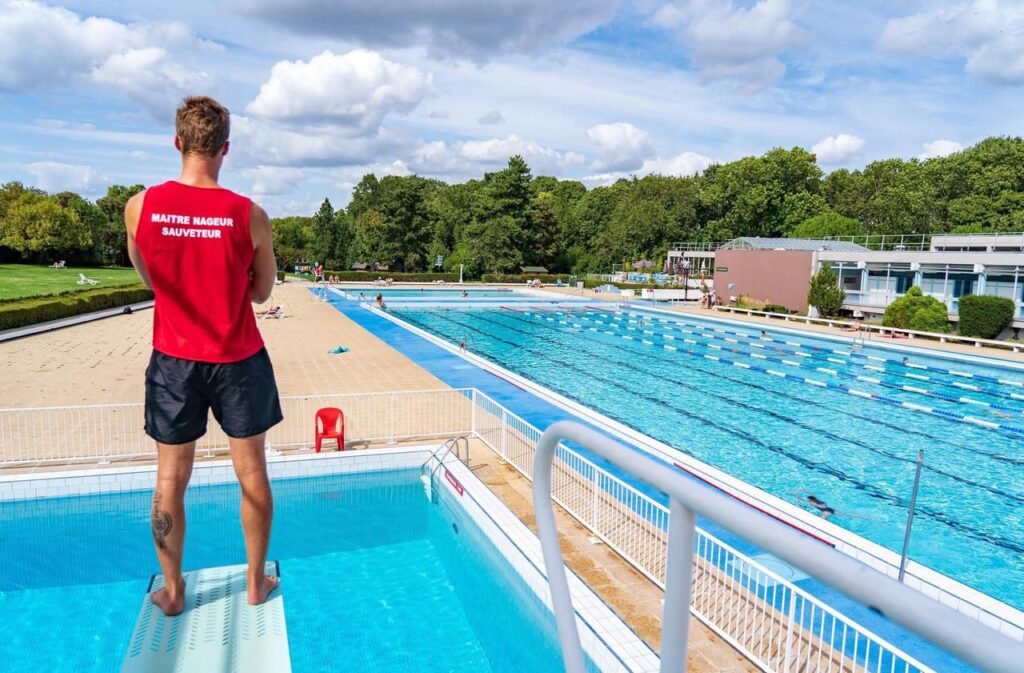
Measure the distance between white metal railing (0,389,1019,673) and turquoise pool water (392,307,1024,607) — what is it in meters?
2.58

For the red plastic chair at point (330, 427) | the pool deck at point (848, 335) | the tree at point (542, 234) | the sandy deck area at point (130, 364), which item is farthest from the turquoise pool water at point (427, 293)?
the red plastic chair at point (330, 427)

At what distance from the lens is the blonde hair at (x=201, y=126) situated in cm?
264

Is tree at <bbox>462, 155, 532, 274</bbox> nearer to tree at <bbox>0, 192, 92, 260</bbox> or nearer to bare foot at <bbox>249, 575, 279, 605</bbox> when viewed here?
tree at <bbox>0, 192, 92, 260</bbox>

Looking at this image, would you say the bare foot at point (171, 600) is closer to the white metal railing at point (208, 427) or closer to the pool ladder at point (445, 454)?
the pool ladder at point (445, 454)

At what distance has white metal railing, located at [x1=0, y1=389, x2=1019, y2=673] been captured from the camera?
4238 mm

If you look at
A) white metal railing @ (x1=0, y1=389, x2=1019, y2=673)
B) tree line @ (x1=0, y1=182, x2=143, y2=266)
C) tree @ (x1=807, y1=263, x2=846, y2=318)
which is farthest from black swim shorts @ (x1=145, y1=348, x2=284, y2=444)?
tree line @ (x1=0, y1=182, x2=143, y2=266)

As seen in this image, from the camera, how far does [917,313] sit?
2305cm

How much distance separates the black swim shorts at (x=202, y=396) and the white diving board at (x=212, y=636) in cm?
114

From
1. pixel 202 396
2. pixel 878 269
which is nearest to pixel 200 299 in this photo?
pixel 202 396

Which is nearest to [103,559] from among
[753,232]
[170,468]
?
[170,468]

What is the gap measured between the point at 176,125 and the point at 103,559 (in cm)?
540

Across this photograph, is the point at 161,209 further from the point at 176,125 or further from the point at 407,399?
the point at 407,399

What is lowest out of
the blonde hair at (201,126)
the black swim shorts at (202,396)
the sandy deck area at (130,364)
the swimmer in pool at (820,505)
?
the swimmer in pool at (820,505)

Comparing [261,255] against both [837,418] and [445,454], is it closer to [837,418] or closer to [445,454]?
[445,454]
